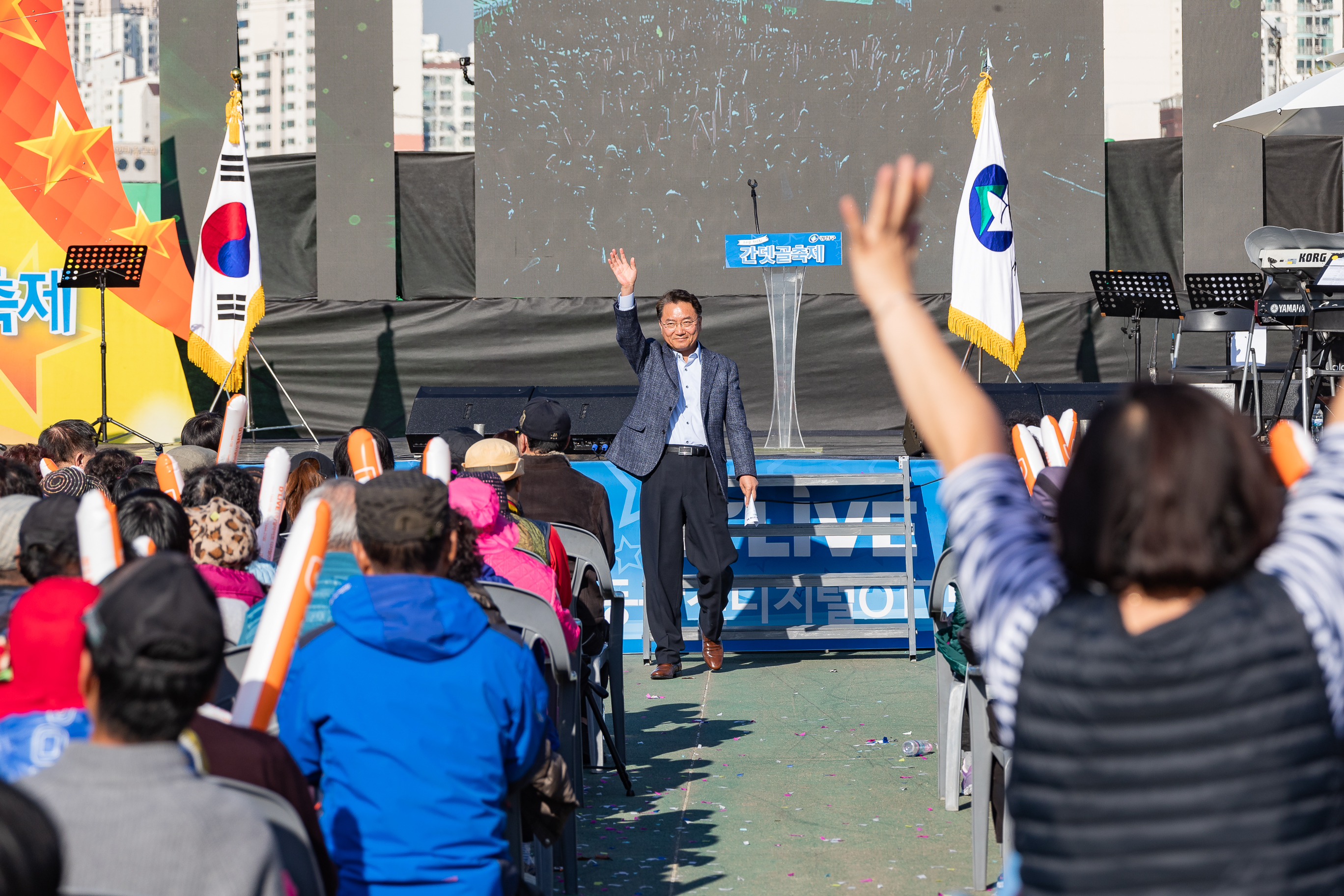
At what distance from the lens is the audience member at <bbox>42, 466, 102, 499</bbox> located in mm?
4484

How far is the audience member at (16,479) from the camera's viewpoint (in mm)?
3977

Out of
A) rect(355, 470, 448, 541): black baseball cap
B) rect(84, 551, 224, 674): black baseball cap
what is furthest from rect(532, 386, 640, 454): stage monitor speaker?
rect(84, 551, 224, 674): black baseball cap

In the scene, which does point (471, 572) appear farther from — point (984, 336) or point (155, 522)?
point (984, 336)

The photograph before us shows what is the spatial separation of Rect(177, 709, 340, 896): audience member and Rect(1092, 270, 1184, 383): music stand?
7924 millimetres

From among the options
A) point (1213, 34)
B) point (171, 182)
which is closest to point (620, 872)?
point (171, 182)

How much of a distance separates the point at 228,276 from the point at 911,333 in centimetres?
1012

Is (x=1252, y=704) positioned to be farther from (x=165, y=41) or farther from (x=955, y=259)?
(x=165, y=41)

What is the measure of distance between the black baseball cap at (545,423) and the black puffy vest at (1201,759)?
4235mm

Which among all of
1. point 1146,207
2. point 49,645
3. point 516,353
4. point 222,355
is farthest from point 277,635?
point 1146,207

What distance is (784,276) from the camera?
26.0 ft

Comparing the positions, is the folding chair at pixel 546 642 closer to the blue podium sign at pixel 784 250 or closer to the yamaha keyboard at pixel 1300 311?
the blue podium sign at pixel 784 250

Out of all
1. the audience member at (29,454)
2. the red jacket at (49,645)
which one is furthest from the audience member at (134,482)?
the red jacket at (49,645)

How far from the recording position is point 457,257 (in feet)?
40.5

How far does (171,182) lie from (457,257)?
2690 mm
